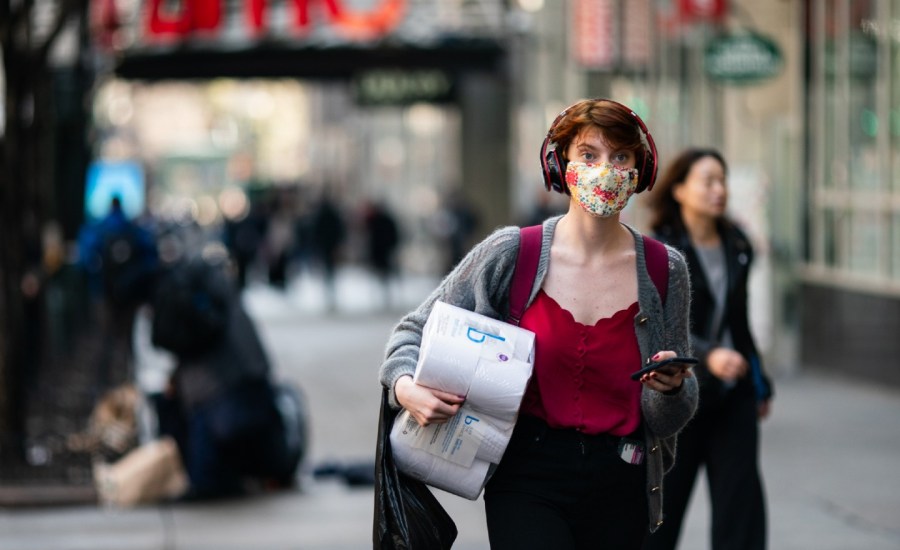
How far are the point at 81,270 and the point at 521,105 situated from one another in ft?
36.1

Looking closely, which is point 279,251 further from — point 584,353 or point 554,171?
point 584,353

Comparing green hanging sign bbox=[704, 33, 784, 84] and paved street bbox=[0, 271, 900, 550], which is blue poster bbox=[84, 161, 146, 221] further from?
green hanging sign bbox=[704, 33, 784, 84]

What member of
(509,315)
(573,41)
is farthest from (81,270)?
(509,315)

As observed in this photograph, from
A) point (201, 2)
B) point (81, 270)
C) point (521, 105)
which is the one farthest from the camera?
point (521, 105)

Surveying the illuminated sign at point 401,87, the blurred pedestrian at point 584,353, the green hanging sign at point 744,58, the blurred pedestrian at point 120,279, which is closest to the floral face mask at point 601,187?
the blurred pedestrian at point 584,353

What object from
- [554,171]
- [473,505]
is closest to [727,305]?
[554,171]

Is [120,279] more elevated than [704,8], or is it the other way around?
[704,8]

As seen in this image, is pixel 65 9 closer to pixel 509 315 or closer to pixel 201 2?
pixel 509 315

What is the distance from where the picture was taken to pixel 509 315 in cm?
391

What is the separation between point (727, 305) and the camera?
19.1 feet

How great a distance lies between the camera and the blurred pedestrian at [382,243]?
2689 cm

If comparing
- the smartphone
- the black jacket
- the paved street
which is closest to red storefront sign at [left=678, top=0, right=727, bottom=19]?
the paved street

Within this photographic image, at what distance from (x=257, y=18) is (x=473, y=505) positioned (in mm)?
15186

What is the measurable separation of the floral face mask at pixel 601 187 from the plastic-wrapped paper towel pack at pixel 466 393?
34 centimetres
